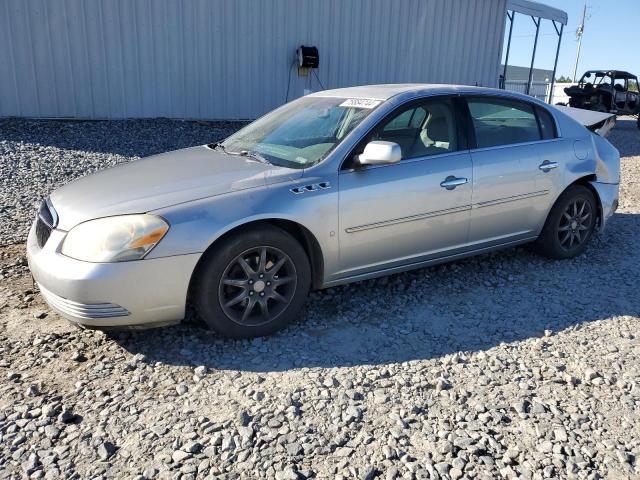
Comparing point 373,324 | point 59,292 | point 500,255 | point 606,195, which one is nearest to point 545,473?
point 373,324

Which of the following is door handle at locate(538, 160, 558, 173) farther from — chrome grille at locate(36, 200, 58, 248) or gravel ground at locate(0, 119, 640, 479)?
chrome grille at locate(36, 200, 58, 248)

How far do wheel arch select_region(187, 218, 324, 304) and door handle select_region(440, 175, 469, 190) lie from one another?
106 centimetres

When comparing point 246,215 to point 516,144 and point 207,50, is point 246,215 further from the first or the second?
point 207,50

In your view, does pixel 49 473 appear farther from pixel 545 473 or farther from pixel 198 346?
pixel 545 473

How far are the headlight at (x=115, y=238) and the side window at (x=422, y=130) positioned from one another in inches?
63.8

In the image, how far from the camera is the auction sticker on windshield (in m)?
3.98

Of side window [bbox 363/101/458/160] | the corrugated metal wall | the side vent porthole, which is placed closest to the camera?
the side vent porthole

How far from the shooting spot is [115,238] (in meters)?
3.07

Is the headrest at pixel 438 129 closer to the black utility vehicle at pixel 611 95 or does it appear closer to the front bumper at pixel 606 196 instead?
the front bumper at pixel 606 196

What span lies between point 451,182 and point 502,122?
87 centimetres

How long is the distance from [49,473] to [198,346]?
1180 millimetres

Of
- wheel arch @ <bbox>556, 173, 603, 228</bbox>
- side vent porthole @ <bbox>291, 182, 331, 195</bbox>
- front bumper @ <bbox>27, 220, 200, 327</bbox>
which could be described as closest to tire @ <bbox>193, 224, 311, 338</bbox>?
front bumper @ <bbox>27, 220, 200, 327</bbox>

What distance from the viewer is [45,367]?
317 cm

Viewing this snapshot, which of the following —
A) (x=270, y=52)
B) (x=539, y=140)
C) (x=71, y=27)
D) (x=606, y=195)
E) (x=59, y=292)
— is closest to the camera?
(x=59, y=292)
